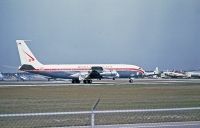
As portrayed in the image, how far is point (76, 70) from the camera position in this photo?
8038 centimetres

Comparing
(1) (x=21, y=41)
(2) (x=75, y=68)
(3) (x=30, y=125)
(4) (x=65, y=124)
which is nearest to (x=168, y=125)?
(4) (x=65, y=124)

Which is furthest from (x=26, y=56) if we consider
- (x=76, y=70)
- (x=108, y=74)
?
(x=108, y=74)

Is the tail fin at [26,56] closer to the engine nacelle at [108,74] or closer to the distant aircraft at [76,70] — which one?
the distant aircraft at [76,70]

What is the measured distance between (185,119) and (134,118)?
203 cm

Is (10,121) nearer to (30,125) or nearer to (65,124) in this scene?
(30,125)

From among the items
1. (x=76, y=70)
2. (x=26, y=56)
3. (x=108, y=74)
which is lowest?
(x=108, y=74)

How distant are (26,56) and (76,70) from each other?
10531 mm

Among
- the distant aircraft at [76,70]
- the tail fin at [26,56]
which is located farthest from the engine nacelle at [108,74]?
the tail fin at [26,56]

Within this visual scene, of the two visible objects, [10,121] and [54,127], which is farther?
[10,121]

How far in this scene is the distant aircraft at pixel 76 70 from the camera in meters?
79.9

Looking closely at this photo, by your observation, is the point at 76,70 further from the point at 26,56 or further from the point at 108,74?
the point at 26,56

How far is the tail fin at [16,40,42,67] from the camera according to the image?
273 feet

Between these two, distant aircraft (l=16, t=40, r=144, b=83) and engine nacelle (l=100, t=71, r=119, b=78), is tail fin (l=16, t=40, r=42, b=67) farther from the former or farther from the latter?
engine nacelle (l=100, t=71, r=119, b=78)

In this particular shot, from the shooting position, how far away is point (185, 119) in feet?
59.4
